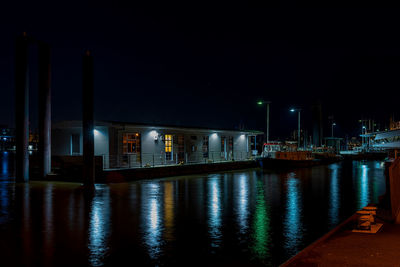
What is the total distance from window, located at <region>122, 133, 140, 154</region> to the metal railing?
1.42 ft

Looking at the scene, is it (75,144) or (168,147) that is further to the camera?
(168,147)

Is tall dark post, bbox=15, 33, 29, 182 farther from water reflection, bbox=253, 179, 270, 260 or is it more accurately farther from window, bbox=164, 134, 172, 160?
water reflection, bbox=253, 179, 270, 260

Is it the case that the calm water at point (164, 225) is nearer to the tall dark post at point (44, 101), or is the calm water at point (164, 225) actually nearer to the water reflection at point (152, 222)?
the water reflection at point (152, 222)

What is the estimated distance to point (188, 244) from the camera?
942 cm

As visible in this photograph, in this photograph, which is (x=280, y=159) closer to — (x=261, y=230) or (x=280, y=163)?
(x=280, y=163)

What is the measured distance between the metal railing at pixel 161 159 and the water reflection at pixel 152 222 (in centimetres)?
945

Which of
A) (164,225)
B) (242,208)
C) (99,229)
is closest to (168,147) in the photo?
(242,208)

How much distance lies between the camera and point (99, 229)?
36.1 ft

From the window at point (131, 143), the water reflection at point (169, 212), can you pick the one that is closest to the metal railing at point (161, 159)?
the window at point (131, 143)

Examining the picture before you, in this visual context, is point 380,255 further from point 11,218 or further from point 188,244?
point 11,218

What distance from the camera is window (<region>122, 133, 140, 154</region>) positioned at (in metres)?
29.8

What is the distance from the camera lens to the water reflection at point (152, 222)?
912 centimetres

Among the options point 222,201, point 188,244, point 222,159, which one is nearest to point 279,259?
point 188,244

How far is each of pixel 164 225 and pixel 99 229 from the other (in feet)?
5.99
